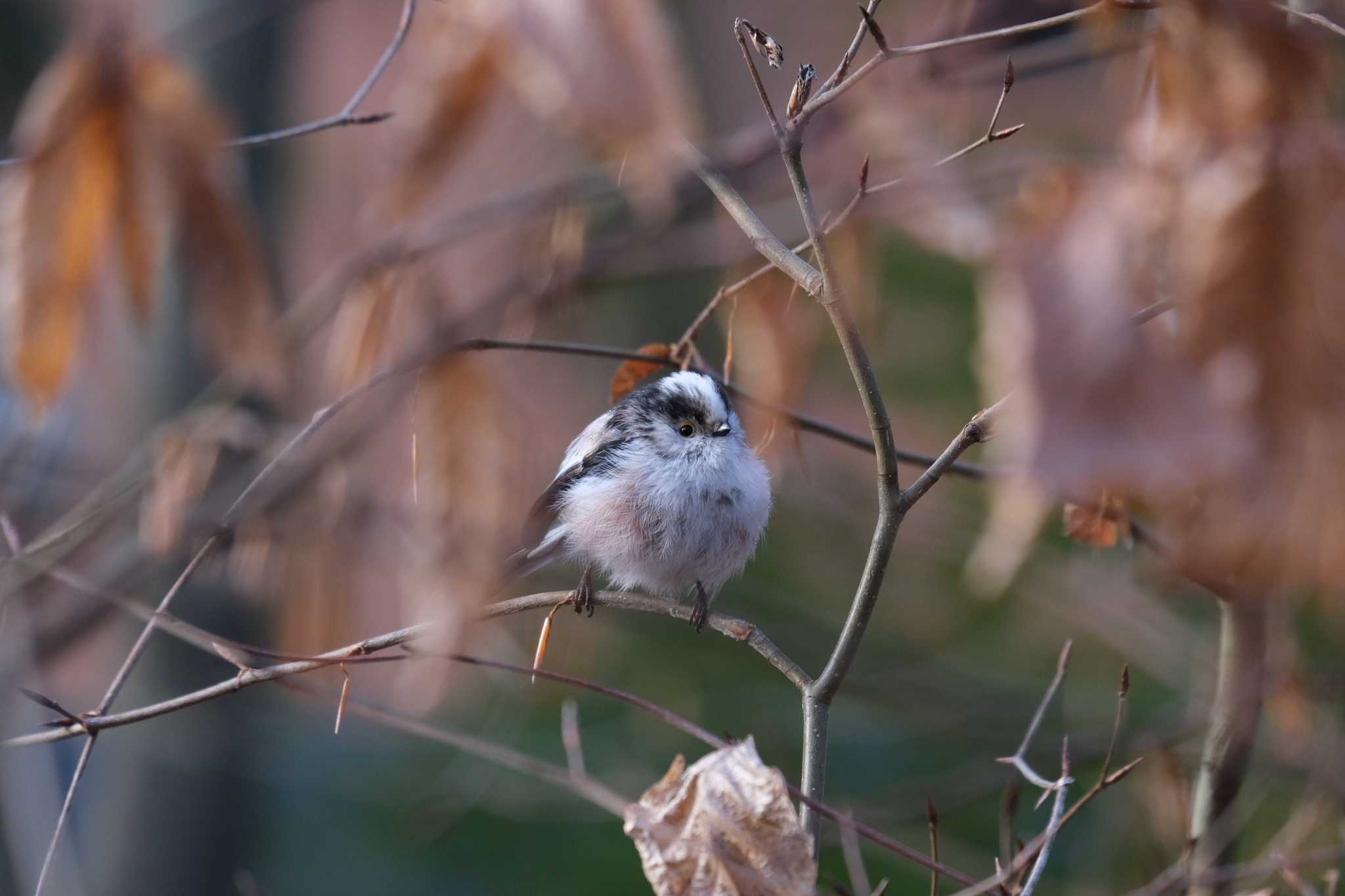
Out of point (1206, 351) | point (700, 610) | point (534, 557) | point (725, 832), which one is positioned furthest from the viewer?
point (534, 557)

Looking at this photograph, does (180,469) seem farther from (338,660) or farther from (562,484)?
(338,660)

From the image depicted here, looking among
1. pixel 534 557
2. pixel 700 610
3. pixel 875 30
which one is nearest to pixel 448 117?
pixel 875 30

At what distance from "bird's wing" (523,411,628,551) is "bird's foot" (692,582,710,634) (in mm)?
353

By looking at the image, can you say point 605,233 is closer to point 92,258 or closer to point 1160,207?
point 92,258

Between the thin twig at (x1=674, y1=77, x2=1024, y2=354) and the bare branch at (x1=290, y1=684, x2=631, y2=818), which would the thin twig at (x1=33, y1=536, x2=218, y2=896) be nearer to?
the bare branch at (x1=290, y1=684, x2=631, y2=818)

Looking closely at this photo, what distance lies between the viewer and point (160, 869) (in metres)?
3.61

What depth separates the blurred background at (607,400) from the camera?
0.67 m

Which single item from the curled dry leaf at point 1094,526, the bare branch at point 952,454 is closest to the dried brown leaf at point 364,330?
the bare branch at point 952,454

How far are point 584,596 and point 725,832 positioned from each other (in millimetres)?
655

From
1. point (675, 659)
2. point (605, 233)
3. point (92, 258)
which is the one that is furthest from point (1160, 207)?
point (675, 659)

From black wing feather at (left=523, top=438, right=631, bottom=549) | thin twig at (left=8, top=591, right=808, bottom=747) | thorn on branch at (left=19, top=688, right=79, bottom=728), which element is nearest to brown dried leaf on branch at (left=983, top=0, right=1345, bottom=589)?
thin twig at (left=8, top=591, right=808, bottom=747)

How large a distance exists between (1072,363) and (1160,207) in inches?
5.9

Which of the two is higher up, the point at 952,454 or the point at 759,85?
the point at 759,85

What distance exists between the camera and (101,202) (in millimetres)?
1464
